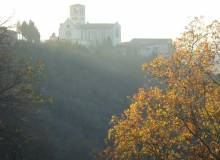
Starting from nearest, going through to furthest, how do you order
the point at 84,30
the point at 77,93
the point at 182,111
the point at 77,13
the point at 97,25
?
1. the point at 182,111
2. the point at 77,93
3. the point at 84,30
4. the point at 97,25
5. the point at 77,13

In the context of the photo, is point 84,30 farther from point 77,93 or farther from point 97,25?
point 77,93

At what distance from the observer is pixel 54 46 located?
Answer: 268ft

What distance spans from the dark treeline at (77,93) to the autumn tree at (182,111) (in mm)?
20265

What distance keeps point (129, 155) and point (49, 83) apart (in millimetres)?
52406

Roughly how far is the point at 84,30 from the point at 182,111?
343 ft

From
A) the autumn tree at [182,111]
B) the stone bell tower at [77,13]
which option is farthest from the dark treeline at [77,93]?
the stone bell tower at [77,13]

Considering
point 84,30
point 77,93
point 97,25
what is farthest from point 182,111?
point 97,25

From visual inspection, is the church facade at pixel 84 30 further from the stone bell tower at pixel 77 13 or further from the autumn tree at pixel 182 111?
the autumn tree at pixel 182 111

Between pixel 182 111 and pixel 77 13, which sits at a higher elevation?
pixel 77 13

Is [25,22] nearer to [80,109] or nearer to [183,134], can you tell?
[80,109]

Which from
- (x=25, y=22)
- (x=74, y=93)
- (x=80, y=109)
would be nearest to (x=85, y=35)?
(x=25, y=22)

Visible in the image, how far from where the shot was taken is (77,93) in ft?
230

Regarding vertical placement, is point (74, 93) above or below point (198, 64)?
below

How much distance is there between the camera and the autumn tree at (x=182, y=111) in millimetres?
14383
